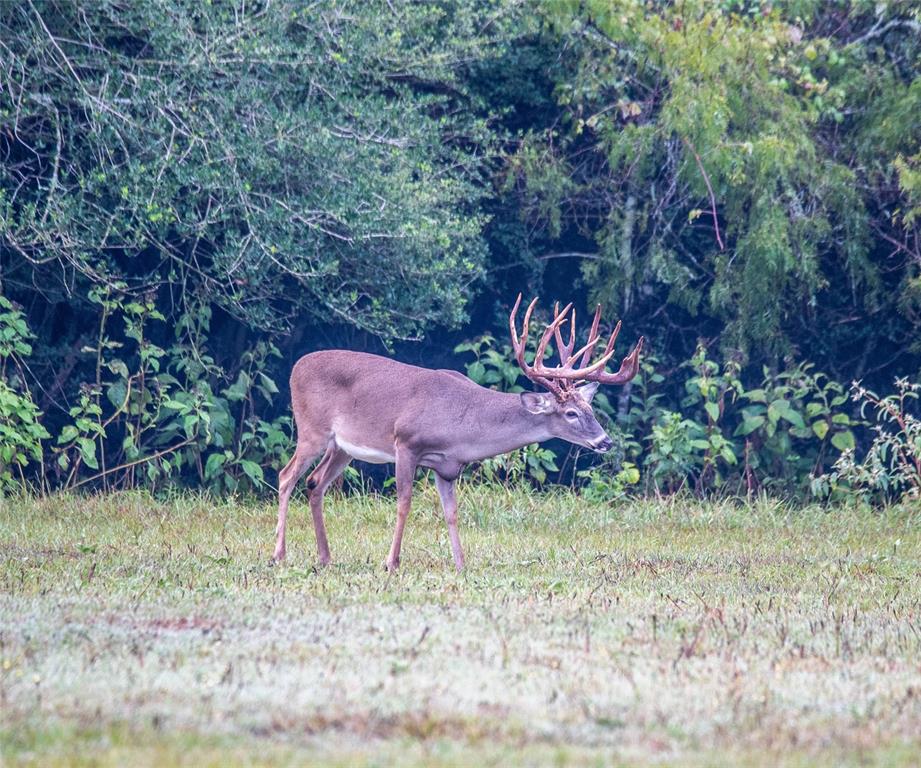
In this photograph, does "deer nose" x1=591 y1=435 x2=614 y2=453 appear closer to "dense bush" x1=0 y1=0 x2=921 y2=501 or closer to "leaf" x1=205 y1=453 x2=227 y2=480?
"dense bush" x1=0 y1=0 x2=921 y2=501

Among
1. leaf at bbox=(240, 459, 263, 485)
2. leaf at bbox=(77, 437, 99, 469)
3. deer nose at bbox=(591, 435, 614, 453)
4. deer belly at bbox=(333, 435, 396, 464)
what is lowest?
leaf at bbox=(240, 459, 263, 485)

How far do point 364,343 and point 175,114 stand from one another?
3169 mm

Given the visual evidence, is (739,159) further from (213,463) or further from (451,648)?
(451,648)

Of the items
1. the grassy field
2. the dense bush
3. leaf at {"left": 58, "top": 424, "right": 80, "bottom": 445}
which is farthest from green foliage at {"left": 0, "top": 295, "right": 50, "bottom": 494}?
the grassy field

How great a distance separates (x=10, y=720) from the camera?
14.8 ft

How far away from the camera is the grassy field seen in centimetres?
447

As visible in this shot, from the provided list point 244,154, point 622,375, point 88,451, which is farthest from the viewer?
point 88,451

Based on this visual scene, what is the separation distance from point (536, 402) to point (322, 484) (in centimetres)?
→ 148

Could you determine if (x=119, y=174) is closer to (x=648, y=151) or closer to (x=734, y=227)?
(x=648, y=151)

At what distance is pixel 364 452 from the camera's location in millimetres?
8961

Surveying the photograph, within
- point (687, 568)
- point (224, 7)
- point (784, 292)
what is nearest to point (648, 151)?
point (784, 292)

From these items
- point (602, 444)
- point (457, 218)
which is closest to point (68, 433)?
point (457, 218)

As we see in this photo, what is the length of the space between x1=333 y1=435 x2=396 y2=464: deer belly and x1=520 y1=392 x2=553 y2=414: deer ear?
3.00ft

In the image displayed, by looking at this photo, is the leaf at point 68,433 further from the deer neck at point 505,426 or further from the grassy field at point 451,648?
the deer neck at point 505,426
